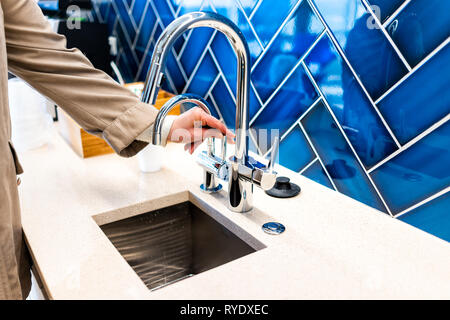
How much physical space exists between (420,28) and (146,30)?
1.09 metres

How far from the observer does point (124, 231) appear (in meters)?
0.95

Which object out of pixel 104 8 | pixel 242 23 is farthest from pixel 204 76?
pixel 104 8

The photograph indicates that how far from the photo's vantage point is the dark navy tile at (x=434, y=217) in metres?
0.77

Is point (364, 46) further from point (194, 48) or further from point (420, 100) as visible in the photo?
point (194, 48)

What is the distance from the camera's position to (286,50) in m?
1.01

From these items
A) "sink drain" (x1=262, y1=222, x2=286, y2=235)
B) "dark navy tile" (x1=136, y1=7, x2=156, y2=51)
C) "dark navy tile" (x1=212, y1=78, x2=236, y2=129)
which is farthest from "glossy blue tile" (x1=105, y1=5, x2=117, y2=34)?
"sink drain" (x1=262, y1=222, x2=286, y2=235)

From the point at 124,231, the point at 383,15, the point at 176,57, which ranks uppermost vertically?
the point at 383,15

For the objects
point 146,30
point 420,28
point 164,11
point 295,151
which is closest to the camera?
point 420,28
